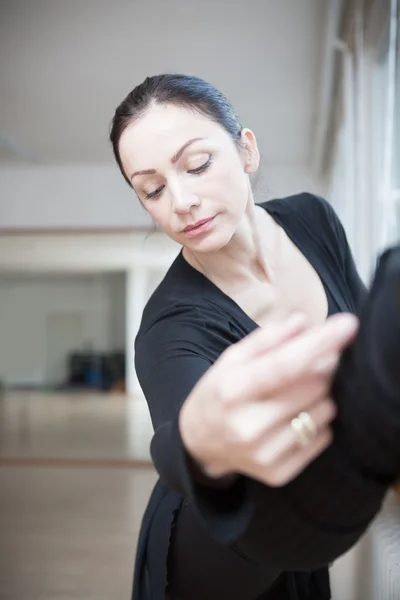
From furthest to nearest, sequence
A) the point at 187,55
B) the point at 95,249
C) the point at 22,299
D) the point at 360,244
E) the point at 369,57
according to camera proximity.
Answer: the point at 22,299 → the point at 95,249 → the point at 187,55 → the point at 360,244 → the point at 369,57

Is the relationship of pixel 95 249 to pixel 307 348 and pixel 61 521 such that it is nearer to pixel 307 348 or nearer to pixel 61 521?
pixel 61 521

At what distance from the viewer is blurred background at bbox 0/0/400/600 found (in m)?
1.24

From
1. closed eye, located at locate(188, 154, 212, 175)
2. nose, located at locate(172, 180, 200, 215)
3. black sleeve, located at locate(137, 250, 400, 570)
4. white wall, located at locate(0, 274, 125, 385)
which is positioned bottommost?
white wall, located at locate(0, 274, 125, 385)

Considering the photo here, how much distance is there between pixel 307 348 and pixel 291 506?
0.07 m

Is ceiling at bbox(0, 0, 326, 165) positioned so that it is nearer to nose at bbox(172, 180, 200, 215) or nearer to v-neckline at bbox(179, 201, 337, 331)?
v-neckline at bbox(179, 201, 337, 331)

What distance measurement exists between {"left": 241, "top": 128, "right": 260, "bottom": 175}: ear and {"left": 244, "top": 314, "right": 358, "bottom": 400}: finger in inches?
8.0

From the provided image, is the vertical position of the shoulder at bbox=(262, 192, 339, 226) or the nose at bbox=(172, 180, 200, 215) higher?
the nose at bbox=(172, 180, 200, 215)

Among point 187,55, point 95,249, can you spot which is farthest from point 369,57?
point 95,249

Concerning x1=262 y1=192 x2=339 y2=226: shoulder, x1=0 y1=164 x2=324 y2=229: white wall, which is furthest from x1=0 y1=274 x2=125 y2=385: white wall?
x1=262 y1=192 x2=339 y2=226: shoulder

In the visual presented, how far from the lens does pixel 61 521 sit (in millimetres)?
1697

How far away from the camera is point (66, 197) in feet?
8.18

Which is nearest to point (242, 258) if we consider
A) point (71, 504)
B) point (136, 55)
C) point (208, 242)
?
point (208, 242)

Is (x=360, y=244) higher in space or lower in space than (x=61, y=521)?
higher

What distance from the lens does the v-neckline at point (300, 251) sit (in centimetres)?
38
